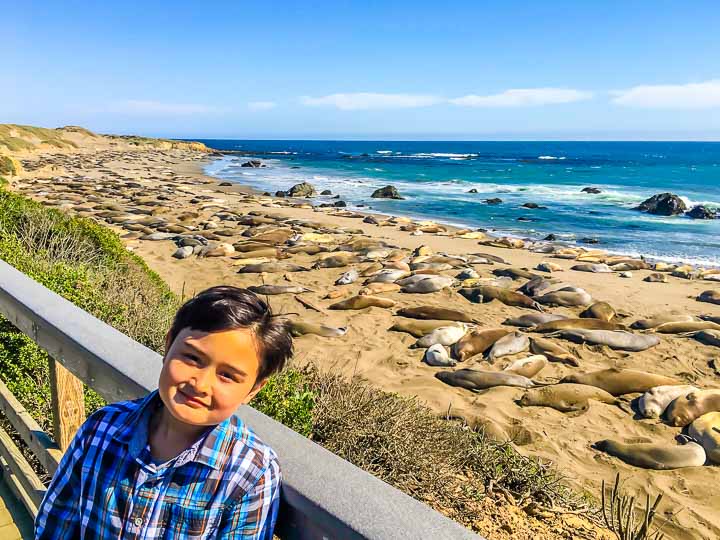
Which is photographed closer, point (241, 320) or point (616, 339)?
point (241, 320)

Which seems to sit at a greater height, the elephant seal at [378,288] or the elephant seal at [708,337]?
the elephant seal at [378,288]

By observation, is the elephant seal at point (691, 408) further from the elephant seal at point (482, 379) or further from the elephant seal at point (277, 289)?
the elephant seal at point (277, 289)

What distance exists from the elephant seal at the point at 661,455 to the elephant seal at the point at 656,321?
4.16m

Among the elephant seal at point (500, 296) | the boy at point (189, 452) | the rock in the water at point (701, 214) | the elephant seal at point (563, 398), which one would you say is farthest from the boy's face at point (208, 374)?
the rock in the water at point (701, 214)

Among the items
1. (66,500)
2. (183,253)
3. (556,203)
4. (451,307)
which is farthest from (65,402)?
(556,203)

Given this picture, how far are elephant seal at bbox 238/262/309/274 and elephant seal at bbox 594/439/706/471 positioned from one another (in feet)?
25.8

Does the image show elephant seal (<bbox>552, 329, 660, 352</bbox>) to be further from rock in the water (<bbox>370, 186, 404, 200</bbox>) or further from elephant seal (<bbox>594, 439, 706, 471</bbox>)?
rock in the water (<bbox>370, 186, 404, 200</bbox>)

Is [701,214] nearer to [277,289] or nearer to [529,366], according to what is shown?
[277,289]

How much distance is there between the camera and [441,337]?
26.2 feet

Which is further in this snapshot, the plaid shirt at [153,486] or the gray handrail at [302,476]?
the plaid shirt at [153,486]

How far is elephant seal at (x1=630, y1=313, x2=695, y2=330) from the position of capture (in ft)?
29.7

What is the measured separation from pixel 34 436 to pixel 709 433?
17.9 ft

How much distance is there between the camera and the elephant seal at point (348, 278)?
436 inches

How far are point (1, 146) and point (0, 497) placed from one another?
4851 centimetres
